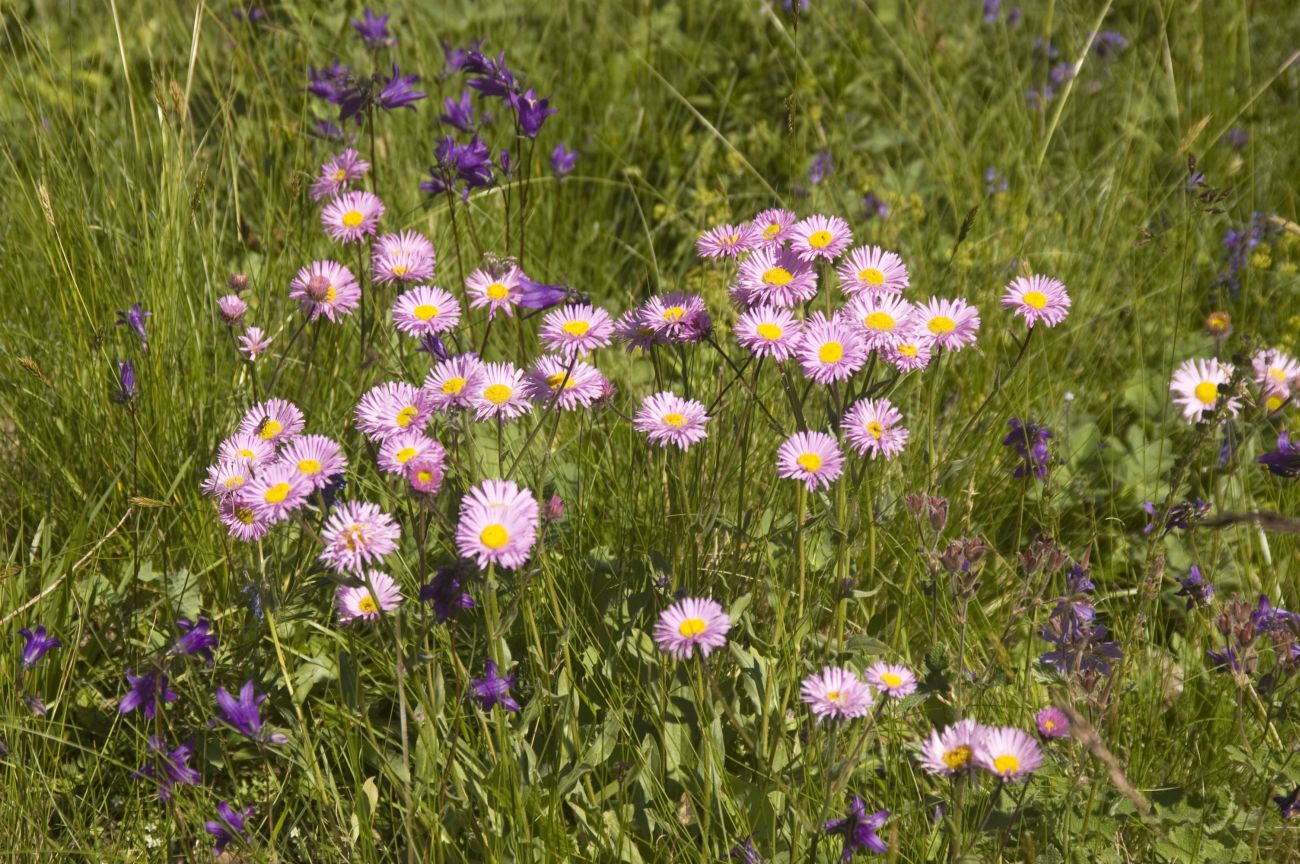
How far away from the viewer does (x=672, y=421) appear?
6.39 ft

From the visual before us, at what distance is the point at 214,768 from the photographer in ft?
7.62

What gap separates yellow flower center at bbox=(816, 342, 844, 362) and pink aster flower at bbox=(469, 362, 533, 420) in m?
0.48

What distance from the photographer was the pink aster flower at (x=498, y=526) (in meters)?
1.59

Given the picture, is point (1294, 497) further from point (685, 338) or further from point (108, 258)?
point (108, 258)

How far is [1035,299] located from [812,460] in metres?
0.57

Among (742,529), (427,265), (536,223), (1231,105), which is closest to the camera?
(742,529)

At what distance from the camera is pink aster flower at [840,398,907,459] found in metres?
1.87

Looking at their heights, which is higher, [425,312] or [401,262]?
[401,262]

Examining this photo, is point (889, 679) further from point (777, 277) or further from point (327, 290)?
point (327, 290)

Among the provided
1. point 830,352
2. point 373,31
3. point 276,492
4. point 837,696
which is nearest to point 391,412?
point 276,492

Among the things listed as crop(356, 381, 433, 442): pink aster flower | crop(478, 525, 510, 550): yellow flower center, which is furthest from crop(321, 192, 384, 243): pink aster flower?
crop(478, 525, 510, 550): yellow flower center

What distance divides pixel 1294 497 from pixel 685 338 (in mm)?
1594

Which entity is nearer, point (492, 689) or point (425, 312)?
point (492, 689)

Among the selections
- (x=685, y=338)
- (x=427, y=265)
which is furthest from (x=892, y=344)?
(x=427, y=265)
